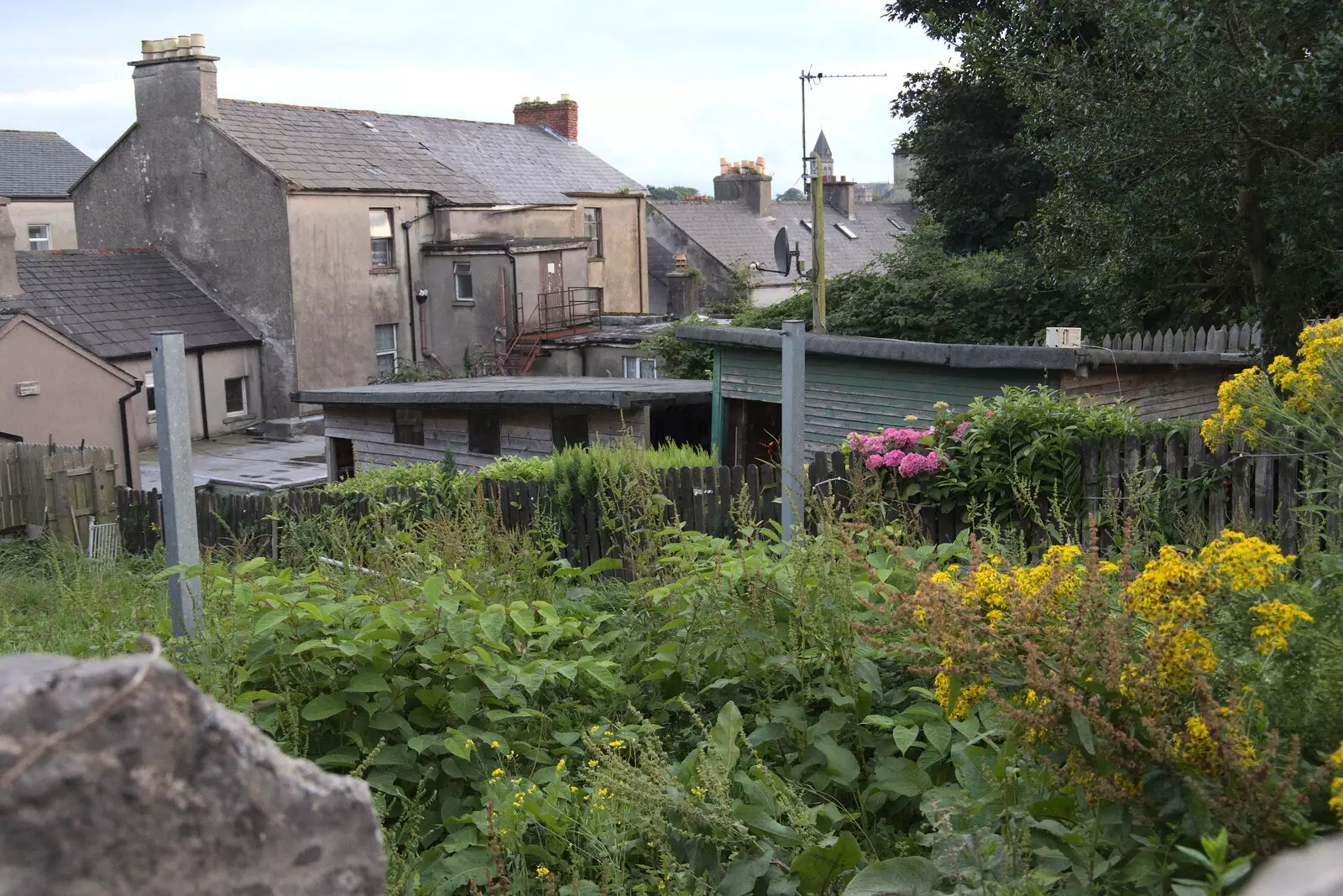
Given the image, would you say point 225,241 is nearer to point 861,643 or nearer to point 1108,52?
point 1108,52

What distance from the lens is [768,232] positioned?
151ft

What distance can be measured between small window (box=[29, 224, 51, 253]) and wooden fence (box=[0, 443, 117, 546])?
32047mm

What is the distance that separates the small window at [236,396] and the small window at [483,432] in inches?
619

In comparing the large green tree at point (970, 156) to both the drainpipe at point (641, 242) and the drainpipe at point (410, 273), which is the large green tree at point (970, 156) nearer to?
the drainpipe at point (410, 273)

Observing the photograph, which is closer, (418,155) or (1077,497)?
(1077,497)

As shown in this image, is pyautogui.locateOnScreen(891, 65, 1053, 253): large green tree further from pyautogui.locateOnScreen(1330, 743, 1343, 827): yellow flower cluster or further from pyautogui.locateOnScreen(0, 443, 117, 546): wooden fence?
pyautogui.locateOnScreen(1330, 743, 1343, 827): yellow flower cluster

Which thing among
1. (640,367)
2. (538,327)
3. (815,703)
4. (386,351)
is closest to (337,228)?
(386,351)

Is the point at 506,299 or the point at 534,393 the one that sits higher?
the point at 506,299

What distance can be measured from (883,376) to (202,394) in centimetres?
2165

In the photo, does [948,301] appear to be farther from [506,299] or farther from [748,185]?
[748,185]

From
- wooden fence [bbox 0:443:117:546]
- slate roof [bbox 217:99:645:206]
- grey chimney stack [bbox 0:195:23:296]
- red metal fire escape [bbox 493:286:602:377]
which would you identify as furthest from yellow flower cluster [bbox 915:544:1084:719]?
slate roof [bbox 217:99:645:206]

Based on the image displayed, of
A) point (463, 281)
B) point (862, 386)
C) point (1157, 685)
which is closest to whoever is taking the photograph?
point (1157, 685)

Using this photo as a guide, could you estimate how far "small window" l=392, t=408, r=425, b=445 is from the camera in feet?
58.1

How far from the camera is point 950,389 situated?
12.3 m
